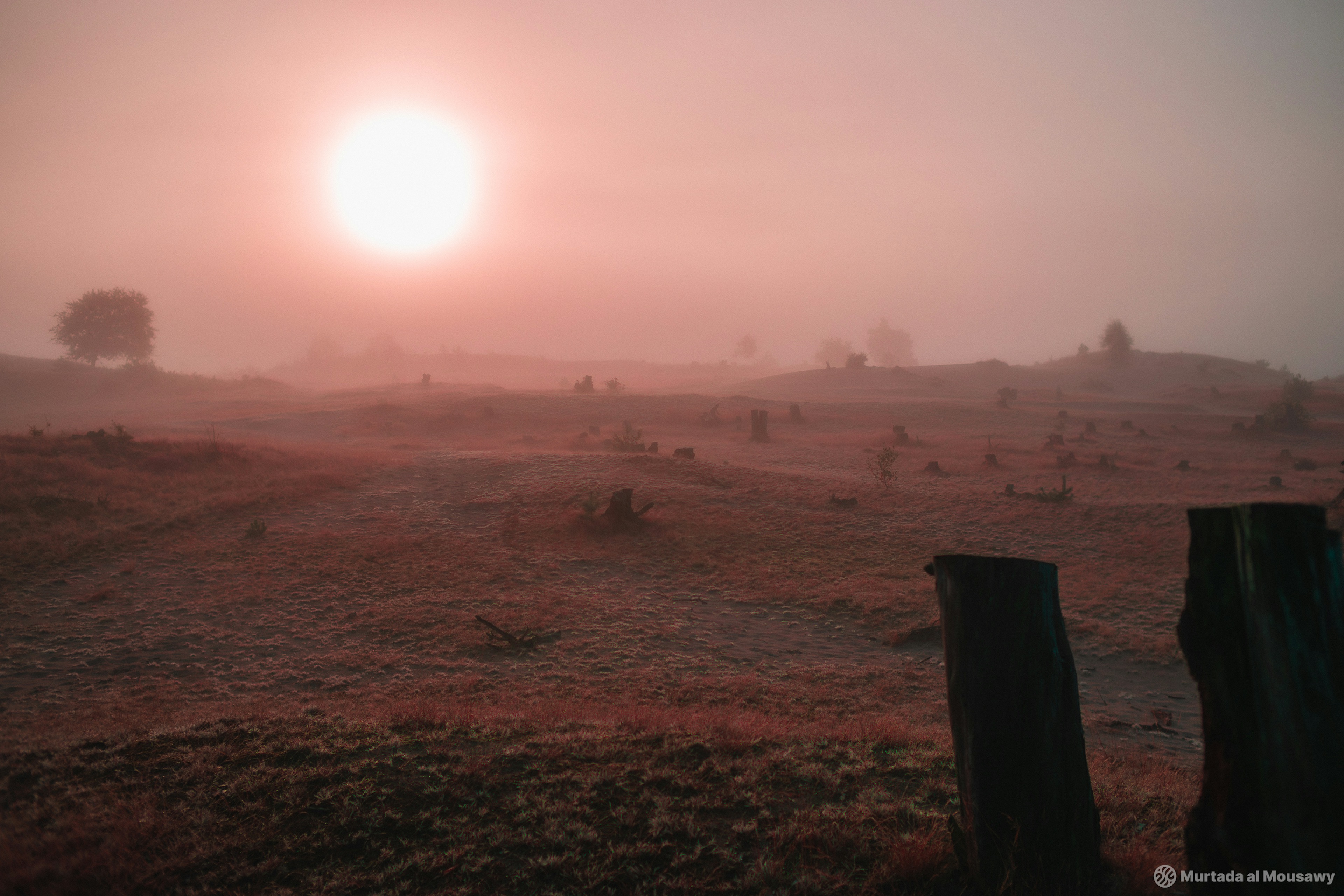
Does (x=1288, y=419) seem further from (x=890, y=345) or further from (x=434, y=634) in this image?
(x=890, y=345)

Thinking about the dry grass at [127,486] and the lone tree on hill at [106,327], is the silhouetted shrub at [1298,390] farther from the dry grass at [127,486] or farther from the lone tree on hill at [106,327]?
the lone tree on hill at [106,327]

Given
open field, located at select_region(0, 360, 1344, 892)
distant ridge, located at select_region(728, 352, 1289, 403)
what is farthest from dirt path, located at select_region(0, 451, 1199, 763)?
distant ridge, located at select_region(728, 352, 1289, 403)

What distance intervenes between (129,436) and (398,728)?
81.1ft

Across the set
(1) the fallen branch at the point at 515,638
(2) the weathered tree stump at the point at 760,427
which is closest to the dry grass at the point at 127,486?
(1) the fallen branch at the point at 515,638

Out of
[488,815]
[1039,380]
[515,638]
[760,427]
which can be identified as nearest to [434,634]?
[515,638]

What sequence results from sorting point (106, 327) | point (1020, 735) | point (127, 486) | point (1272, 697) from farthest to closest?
point (106, 327), point (127, 486), point (1020, 735), point (1272, 697)

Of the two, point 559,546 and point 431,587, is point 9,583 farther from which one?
point 559,546

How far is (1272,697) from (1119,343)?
10365cm

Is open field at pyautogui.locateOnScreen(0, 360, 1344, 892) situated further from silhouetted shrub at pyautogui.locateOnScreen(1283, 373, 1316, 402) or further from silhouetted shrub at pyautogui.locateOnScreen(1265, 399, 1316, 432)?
silhouetted shrub at pyautogui.locateOnScreen(1283, 373, 1316, 402)

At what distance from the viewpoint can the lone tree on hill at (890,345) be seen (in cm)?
13538

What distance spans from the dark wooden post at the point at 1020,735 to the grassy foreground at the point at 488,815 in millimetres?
449

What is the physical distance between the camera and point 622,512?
19.6m

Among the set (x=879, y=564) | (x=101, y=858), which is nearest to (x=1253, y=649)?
(x=101, y=858)

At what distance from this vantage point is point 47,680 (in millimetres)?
9586
